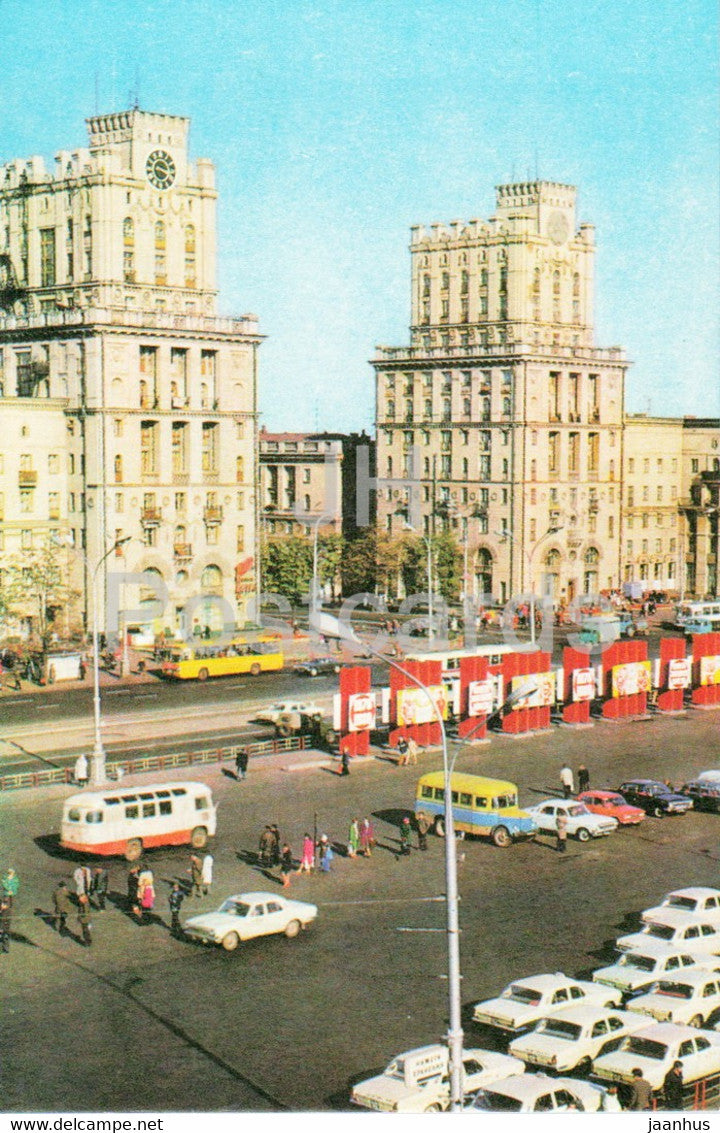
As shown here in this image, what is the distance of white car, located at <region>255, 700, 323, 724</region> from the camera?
64.5 metres

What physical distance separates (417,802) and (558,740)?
16.3 meters

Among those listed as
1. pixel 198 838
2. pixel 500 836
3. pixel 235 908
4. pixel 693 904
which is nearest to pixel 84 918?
pixel 235 908

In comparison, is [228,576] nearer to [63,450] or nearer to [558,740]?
[63,450]

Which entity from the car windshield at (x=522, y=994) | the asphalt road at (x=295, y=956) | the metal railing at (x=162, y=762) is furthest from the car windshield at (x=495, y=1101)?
the metal railing at (x=162, y=762)

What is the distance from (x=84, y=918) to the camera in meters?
36.8

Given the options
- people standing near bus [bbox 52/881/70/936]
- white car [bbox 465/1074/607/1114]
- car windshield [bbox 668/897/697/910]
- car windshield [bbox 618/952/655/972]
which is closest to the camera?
white car [bbox 465/1074/607/1114]

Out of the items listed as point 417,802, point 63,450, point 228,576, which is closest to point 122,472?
point 63,450

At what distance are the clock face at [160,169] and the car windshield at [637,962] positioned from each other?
72.3 m

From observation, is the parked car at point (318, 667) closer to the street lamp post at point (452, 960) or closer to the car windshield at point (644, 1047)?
the car windshield at point (644, 1047)

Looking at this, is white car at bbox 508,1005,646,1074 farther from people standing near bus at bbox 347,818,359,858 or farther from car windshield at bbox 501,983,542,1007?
people standing near bus at bbox 347,818,359,858

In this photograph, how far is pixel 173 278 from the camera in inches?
3863

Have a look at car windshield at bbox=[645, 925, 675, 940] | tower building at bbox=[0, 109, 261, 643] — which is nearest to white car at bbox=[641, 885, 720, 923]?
car windshield at bbox=[645, 925, 675, 940]

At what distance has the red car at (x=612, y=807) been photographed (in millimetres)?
50125

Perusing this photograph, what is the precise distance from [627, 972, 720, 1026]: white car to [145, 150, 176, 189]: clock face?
7435cm
